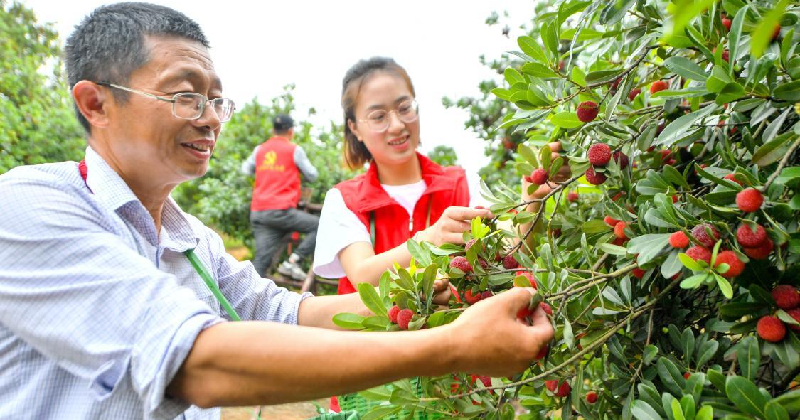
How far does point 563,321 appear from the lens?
1253mm

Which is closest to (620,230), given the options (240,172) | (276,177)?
(276,177)

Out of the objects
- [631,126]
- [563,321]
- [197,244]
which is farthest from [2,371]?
[631,126]

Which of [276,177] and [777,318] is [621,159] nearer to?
[777,318]

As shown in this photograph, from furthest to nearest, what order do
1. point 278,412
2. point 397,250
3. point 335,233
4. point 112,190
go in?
point 278,412 → point 335,233 → point 397,250 → point 112,190

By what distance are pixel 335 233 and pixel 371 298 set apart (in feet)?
3.50

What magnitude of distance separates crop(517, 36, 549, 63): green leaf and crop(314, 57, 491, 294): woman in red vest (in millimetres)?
1047

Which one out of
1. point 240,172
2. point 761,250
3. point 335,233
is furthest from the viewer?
point 240,172

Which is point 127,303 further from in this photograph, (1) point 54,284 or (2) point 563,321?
(2) point 563,321

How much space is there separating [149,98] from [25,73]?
9.40 meters

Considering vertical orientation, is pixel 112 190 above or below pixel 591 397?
above

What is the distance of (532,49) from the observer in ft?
4.66

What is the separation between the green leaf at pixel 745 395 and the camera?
949mm

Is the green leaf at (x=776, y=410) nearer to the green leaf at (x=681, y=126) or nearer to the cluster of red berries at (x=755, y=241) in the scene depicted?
the cluster of red berries at (x=755, y=241)

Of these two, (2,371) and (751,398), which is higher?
(751,398)
